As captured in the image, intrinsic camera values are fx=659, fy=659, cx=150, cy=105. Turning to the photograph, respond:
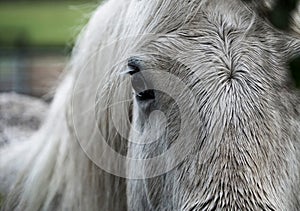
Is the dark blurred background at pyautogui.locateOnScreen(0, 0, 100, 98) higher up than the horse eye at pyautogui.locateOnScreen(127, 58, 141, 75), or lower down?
lower down

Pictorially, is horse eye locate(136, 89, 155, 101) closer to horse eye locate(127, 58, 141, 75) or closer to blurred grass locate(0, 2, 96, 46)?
horse eye locate(127, 58, 141, 75)

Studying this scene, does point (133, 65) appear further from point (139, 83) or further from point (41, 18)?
point (41, 18)

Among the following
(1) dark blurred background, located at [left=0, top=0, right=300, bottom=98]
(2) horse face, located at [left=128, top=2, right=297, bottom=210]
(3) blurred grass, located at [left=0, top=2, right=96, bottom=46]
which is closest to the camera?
(2) horse face, located at [left=128, top=2, right=297, bottom=210]

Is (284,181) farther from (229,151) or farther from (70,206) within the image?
(70,206)

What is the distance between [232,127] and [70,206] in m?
1.39

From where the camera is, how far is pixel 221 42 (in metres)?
2.48

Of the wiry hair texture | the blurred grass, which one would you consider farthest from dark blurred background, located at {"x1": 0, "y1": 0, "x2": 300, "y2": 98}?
the wiry hair texture

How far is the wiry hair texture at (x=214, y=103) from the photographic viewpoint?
7.30 ft

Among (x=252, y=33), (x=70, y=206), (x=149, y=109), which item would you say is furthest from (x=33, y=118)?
(x=252, y=33)

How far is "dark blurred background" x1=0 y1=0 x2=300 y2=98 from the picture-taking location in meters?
4.12

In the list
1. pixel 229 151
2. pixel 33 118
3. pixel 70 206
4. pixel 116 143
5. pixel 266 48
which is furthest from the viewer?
pixel 33 118

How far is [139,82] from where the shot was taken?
263 cm

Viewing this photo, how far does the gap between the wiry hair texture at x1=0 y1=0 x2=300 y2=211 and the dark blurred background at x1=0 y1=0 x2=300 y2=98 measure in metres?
0.85

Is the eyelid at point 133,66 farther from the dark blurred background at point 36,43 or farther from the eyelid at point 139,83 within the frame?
the dark blurred background at point 36,43
